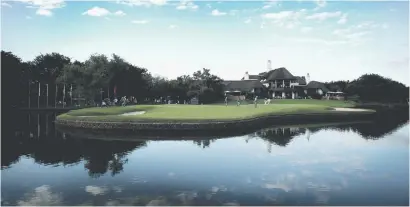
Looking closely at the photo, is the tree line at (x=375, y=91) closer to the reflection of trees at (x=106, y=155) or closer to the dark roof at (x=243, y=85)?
the dark roof at (x=243, y=85)

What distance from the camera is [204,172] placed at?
2206 centimetres

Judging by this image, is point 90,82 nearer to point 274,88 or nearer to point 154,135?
point 154,135

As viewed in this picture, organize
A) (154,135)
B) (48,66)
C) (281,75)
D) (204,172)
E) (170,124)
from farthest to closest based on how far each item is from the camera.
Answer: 1. (281,75)
2. (48,66)
3. (170,124)
4. (154,135)
5. (204,172)

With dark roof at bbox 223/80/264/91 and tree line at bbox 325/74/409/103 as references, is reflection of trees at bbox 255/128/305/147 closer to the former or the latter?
dark roof at bbox 223/80/264/91

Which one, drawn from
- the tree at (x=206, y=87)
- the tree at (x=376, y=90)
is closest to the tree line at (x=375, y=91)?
the tree at (x=376, y=90)

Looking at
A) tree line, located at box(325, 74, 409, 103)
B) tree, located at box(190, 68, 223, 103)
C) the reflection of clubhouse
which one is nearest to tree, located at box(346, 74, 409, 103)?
tree line, located at box(325, 74, 409, 103)

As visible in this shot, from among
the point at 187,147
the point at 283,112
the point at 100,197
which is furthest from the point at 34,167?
the point at 283,112

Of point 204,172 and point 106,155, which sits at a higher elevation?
point 106,155

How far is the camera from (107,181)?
788 inches

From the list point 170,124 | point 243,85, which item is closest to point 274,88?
point 243,85

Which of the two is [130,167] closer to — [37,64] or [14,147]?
[14,147]

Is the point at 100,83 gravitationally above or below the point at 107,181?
above

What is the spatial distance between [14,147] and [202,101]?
2749 inches

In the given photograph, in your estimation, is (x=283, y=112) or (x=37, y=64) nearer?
(x=283, y=112)
